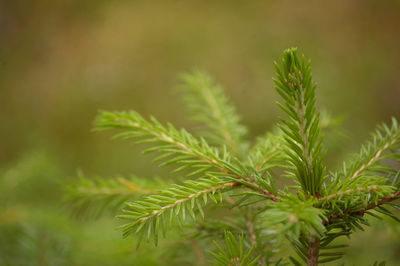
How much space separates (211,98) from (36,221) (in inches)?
19.4

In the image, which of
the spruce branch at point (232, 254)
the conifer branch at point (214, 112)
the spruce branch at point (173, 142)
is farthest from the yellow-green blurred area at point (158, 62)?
the spruce branch at point (232, 254)

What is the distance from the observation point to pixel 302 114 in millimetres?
345

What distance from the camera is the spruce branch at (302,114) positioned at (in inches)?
13.0

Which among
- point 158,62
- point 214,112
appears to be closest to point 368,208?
point 214,112

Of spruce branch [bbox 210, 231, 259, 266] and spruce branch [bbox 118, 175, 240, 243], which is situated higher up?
Result: spruce branch [bbox 118, 175, 240, 243]

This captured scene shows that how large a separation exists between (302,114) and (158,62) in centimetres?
151

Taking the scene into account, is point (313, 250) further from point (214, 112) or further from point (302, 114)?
point (214, 112)

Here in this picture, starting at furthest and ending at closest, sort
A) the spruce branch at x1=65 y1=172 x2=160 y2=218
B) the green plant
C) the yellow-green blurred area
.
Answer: the yellow-green blurred area < the spruce branch at x1=65 y1=172 x2=160 y2=218 < the green plant

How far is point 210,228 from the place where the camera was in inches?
18.6

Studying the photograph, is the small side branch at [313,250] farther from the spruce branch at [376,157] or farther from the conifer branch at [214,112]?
the conifer branch at [214,112]

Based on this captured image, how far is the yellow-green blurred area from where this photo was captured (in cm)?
160

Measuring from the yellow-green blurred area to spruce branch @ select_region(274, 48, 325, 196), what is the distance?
1.19 m

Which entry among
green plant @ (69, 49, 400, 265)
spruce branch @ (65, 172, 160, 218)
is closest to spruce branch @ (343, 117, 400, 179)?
green plant @ (69, 49, 400, 265)

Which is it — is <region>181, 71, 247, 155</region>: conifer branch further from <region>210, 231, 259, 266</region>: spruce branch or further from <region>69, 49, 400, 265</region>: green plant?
<region>210, 231, 259, 266</region>: spruce branch
